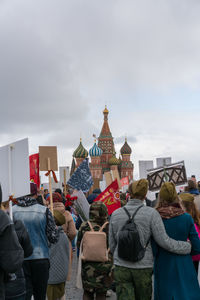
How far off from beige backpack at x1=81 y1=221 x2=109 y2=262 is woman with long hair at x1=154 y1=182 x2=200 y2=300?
100 cm

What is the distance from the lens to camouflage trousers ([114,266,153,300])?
3914mm

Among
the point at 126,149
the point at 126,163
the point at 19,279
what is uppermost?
the point at 126,149

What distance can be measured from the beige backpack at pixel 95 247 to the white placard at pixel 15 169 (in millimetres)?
1121

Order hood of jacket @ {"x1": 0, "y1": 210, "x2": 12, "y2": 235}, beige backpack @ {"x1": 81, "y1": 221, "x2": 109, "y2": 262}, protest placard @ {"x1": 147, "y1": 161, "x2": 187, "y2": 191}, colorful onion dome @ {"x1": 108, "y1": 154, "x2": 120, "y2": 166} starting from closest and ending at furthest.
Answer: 1. hood of jacket @ {"x1": 0, "y1": 210, "x2": 12, "y2": 235}
2. beige backpack @ {"x1": 81, "y1": 221, "x2": 109, "y2": 262}
3. protest placard @ {"x1": 147, "y1": 161, "x2": 187, "y2": 191}
4. colorful onion dome @ {"x1": 108, "y1": 154, "x2": 120, "y2": 166}

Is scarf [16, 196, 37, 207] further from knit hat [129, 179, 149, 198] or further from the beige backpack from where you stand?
knit hat [129, 179, 149, 198]

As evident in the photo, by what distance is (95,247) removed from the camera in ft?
16.1

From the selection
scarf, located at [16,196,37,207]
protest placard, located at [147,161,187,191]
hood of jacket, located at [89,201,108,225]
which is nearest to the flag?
protest placard, located at [147,161,187,191]

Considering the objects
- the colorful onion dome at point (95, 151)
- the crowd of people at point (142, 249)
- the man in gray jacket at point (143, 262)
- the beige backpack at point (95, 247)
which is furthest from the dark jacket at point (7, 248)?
Result: the colorful onion dome at point (95, 151)

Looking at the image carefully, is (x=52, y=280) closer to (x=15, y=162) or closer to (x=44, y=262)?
(x=44, y=262)

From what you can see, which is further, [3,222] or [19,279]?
[19,279]

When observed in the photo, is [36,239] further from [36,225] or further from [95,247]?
[95,247]

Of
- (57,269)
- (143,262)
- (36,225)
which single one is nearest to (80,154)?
(57,269)

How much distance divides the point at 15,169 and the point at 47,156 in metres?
2.02

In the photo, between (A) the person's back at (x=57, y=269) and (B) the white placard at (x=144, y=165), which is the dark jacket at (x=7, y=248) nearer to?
(A) the person's back at (x=57, y=269)
